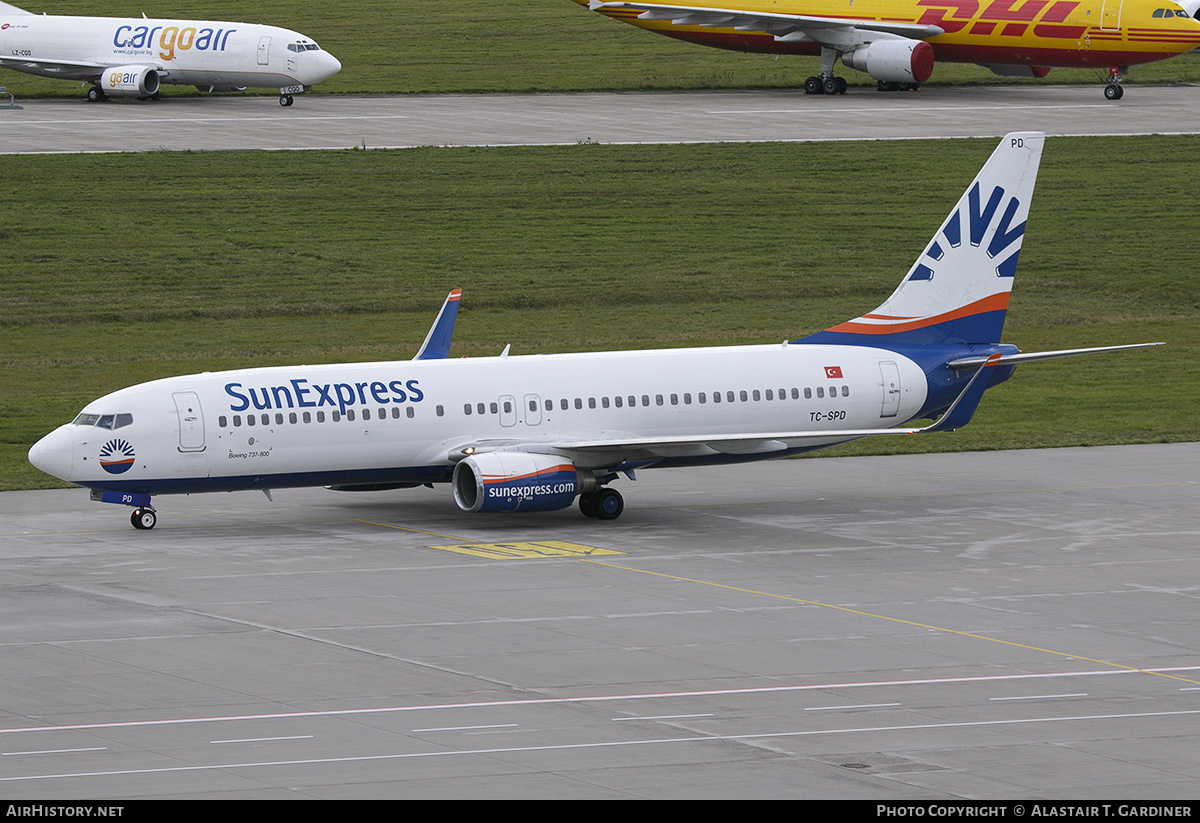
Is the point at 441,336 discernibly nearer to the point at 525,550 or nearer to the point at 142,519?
the point at 525,550

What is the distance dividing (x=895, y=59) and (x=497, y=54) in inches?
1076

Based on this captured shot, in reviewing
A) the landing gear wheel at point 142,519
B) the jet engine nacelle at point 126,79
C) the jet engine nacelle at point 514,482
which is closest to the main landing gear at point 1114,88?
the jet engine nacelle at point 126,79

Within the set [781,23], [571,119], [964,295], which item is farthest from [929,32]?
[964,295]

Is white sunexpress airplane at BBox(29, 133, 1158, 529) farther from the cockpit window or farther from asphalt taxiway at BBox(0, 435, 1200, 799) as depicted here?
asphalt taxiway at BBox(0, 435, 1200, 799)

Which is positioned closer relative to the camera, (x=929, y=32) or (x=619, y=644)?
(x=619, y=644)

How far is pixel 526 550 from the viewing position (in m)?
40.3

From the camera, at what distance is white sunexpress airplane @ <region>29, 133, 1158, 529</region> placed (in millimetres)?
41188

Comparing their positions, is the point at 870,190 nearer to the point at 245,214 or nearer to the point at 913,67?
the point at 913,67

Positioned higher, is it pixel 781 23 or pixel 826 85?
pixel 781 23

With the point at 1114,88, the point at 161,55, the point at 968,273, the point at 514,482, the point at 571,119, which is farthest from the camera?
the point at 1114,88

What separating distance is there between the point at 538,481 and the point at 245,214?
4543 cm

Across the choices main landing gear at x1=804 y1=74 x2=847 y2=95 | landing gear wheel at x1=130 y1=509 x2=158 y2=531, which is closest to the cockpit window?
landing gear wheel at x1=130 y1=509 x2=158 y2=531

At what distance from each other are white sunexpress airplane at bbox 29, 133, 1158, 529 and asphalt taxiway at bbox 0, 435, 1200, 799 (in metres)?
1.44

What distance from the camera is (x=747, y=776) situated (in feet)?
77.9
